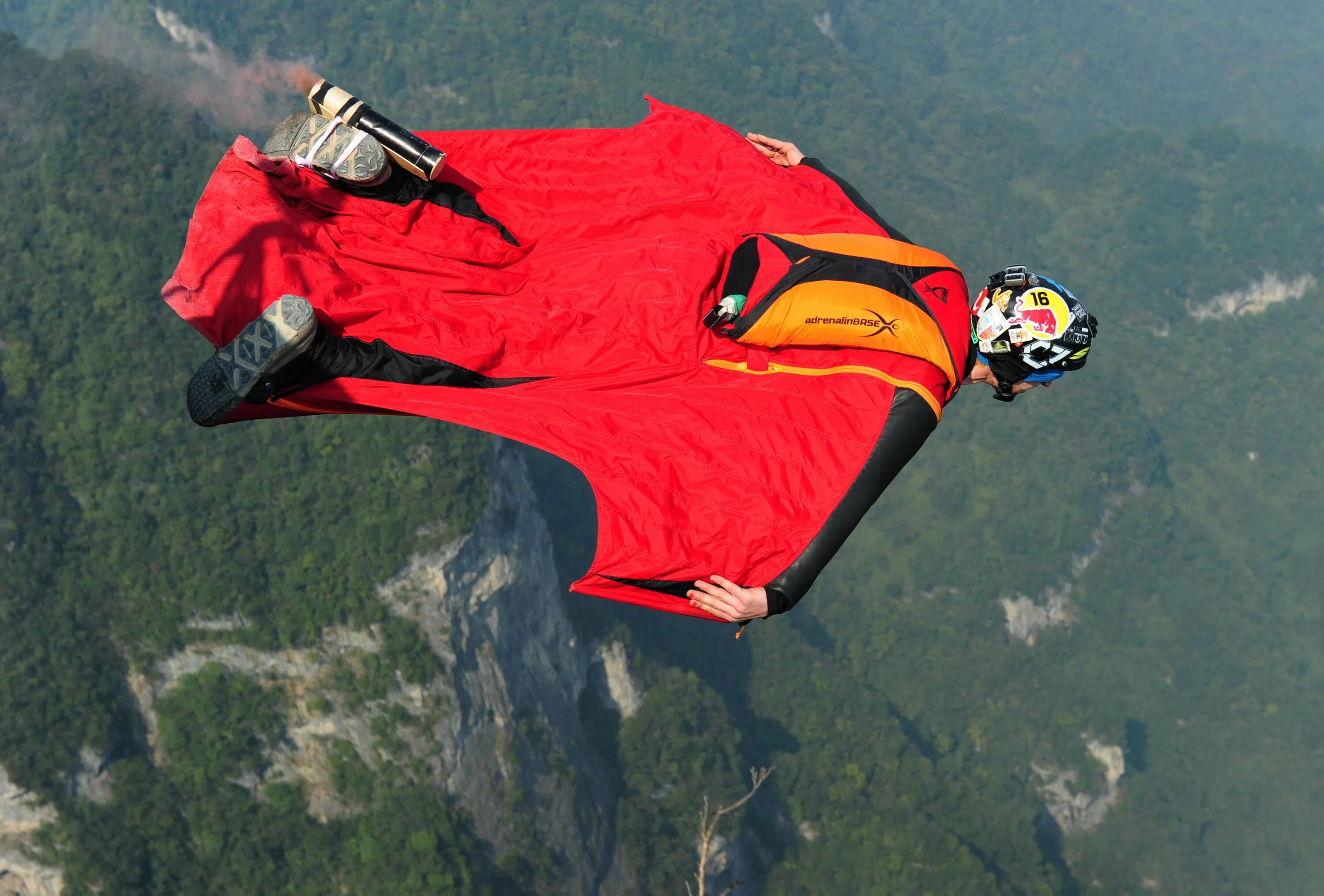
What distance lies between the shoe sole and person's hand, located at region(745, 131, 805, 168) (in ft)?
9.50

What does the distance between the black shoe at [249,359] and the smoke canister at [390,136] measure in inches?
66.0

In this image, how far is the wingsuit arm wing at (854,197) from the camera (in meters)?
7.36

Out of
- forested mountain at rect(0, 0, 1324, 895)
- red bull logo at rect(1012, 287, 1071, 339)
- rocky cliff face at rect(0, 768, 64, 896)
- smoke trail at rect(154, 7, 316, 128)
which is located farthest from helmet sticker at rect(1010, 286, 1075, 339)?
smoke trail at rect(154, 7, 316, 128)

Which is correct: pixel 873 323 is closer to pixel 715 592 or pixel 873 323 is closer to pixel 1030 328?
pixel 1030 328

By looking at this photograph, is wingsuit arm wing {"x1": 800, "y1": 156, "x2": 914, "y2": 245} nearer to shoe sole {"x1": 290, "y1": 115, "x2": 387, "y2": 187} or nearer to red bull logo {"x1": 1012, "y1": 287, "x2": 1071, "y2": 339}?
red bull logo {"x1": 1012, "y1": 287, "x2": 1071, "y2": 339}

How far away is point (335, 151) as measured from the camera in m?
6.70

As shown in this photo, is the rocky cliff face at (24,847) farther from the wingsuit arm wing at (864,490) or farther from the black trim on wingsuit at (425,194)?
the wingsuit arm wing at (864,490)

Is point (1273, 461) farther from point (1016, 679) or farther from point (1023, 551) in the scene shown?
point (1016, 679)

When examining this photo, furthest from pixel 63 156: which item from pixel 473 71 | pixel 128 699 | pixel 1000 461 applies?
pixel 1000 461

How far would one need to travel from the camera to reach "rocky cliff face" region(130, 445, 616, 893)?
2159 inches

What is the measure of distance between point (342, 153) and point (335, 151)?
52 millimetres

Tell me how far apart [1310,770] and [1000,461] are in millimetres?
46159

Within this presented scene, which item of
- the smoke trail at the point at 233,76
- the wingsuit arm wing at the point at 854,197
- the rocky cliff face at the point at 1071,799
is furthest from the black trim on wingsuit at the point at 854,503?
the smoke trail at the point at 233,76

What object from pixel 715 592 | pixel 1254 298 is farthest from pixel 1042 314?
pixel 1254 298
